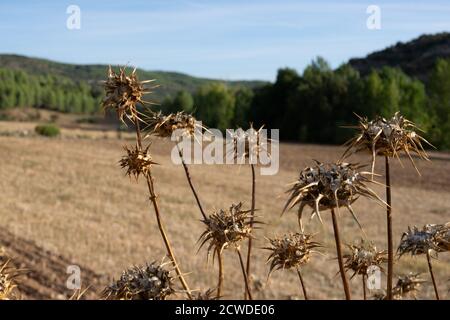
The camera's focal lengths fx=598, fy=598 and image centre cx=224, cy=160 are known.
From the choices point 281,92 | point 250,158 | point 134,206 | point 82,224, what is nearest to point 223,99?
point 281,92

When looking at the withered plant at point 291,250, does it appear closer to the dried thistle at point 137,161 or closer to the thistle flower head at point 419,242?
the thistle flower head at point 419,242

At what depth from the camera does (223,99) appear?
82812mm

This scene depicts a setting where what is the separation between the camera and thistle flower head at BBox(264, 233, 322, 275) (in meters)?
1.98

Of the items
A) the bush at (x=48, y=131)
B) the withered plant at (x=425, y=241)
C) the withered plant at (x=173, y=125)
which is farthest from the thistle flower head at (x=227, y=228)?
the bush at (x=48, y=131)

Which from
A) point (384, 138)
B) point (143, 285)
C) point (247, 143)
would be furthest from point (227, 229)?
point (384, 138)

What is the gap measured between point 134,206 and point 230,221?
3099 cm

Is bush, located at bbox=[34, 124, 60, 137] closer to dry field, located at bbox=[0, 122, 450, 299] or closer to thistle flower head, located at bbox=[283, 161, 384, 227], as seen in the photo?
dry field, located at bbox=[0, 122, 450, 299]

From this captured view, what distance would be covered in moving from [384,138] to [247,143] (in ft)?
2.40

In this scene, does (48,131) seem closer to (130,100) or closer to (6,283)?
(130,100)

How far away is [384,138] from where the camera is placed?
1687mm

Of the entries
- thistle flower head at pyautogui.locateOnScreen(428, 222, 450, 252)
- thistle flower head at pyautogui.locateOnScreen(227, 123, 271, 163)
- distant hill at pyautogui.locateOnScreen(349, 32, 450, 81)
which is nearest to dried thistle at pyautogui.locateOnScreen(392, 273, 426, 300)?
thistle flower head at pyautogui.locateOnScreen(428, 222, 450, 252)

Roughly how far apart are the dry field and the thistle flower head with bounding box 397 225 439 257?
286 cm

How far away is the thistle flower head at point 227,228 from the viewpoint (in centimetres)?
196

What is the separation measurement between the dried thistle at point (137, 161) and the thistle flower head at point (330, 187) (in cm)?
68
